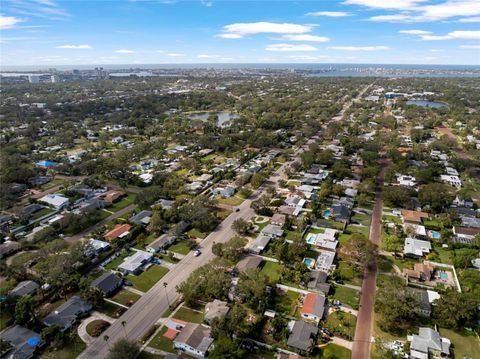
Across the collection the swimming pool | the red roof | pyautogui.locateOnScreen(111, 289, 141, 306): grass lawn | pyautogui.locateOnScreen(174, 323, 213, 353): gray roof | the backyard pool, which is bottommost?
pyautogui.locateOnScreen(111, 289, 141, 306): grass lawn

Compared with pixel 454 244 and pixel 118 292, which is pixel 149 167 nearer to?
pixel 118 292

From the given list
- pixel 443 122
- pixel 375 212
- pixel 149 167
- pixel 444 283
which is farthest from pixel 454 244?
pixel 443 122

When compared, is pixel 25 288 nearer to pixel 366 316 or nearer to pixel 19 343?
pixel 19 343

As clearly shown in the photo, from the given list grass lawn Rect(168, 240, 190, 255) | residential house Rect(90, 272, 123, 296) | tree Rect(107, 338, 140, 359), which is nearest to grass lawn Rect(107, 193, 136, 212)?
grass lawn Rect(168, 240, 190, 255)

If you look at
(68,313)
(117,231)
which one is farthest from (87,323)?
(117,231)

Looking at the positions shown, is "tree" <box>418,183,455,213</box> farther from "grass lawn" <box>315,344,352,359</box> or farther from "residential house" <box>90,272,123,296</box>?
"residential house" <box>90,272,123,296</box>

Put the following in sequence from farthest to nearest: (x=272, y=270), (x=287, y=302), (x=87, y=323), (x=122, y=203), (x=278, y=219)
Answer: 1. (x=122, y=203)
2. (x=278, y=219)
3. (x=272, y=270)
4. (x=287, y=302)
5. (x=87, y=323)
